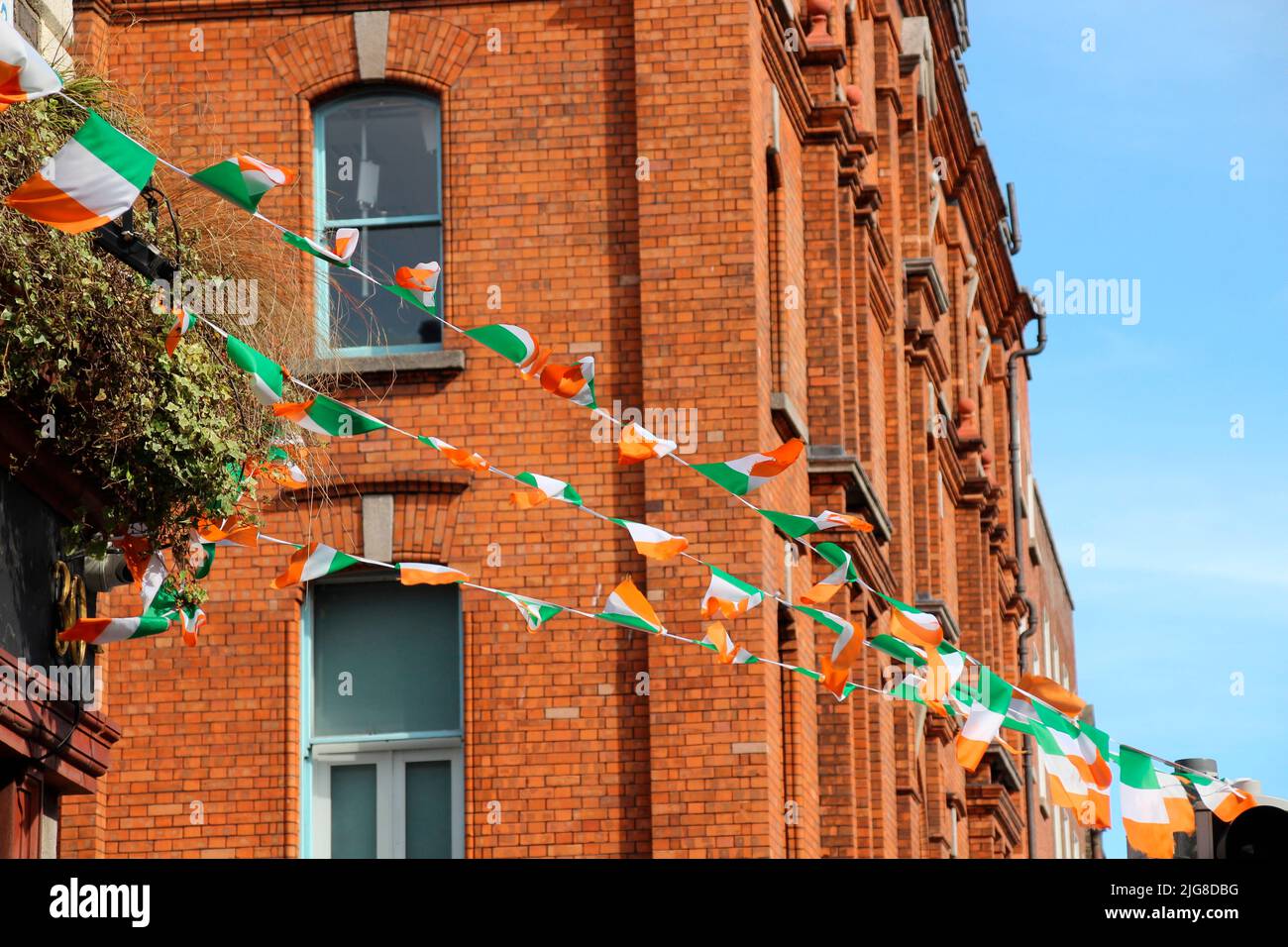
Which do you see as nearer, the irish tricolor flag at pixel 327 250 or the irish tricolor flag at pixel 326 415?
the irish tricolor flag at pixel 327 250

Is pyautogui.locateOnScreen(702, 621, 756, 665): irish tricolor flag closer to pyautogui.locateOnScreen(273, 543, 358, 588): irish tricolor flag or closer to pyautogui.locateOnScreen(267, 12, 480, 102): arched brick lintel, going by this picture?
pyautogui.locateOnScreen(273, 543, 358, 588): irish tricolor flag

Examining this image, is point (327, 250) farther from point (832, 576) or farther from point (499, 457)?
point (499, 457)

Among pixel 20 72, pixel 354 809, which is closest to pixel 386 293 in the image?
pixel 354 809

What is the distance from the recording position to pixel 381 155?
18.9 meters

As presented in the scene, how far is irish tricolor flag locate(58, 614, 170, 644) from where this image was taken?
450 inches

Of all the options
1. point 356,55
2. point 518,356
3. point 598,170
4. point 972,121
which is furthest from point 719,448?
point 972,121

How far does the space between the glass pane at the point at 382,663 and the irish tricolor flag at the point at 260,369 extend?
786 centimetres

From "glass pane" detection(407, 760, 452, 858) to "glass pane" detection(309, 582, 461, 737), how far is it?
0.31 meters

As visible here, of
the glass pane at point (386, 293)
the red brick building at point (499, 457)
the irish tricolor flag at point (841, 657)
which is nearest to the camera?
the irish tricolor flag at point (841, 657)

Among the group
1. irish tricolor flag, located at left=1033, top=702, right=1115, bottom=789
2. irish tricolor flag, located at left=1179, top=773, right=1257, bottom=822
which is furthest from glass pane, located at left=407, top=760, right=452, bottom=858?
irish tricolor flag, located at left=1179, top=773, right=1257, bottom=822

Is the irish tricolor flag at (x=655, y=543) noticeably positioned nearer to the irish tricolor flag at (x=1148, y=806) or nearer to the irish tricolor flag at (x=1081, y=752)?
the irish tricolor flag at (x=1081, y=752)

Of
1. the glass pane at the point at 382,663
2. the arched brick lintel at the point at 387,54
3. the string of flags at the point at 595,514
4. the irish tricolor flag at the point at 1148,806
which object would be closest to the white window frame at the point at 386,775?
the glass pane at the point at 382,663

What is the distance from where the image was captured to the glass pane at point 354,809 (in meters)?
18.0

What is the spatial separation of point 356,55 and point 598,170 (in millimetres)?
2112
